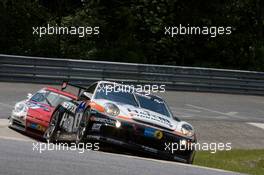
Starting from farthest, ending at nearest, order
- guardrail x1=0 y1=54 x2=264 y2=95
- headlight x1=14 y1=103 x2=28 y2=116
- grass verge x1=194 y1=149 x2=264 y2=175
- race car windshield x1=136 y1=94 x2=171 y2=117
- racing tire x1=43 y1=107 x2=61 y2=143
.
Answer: guardrail x1=0 y1=54 x2=264 y2=95 < headlight x1=14 y1=103 x2=28 y2=116 < grass verge x1=194 y1=149 x2=264 y2=175 < racing tire x1=43 y1=107 x2=61 y2=143 < race car windshield x1=136 y1=94 x2=171 y2=117

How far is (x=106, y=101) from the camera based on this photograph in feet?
38.1

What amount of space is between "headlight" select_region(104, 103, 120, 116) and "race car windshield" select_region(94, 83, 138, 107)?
57cm

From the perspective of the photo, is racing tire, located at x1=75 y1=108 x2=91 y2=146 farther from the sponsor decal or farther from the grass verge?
the grass verge

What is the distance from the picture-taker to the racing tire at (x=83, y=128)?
1106 cm

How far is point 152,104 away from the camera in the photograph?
12539 millimetres

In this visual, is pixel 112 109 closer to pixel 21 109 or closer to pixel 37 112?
pixel 37 112

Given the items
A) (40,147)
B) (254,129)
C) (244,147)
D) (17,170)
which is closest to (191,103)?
(254,129)

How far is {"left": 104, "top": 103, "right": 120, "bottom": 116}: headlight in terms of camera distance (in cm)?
1117

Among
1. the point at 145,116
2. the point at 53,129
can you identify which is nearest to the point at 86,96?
the point at 53,129

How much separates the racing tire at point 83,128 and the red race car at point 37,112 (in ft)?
10.3

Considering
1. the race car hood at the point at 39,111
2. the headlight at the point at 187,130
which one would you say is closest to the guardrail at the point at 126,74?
the race car hood at the point at 39,111

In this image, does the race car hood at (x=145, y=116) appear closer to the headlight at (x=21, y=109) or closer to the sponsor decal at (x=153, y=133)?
the sponsor decal at (x=153, y=133)

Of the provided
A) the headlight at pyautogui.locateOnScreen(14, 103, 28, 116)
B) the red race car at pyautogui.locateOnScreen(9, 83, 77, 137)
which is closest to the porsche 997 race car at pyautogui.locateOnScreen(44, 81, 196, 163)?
the red race car at pyautogui.locateOnScreen(9, 83, 77, 137)

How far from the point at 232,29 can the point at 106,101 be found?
72.0 ft
